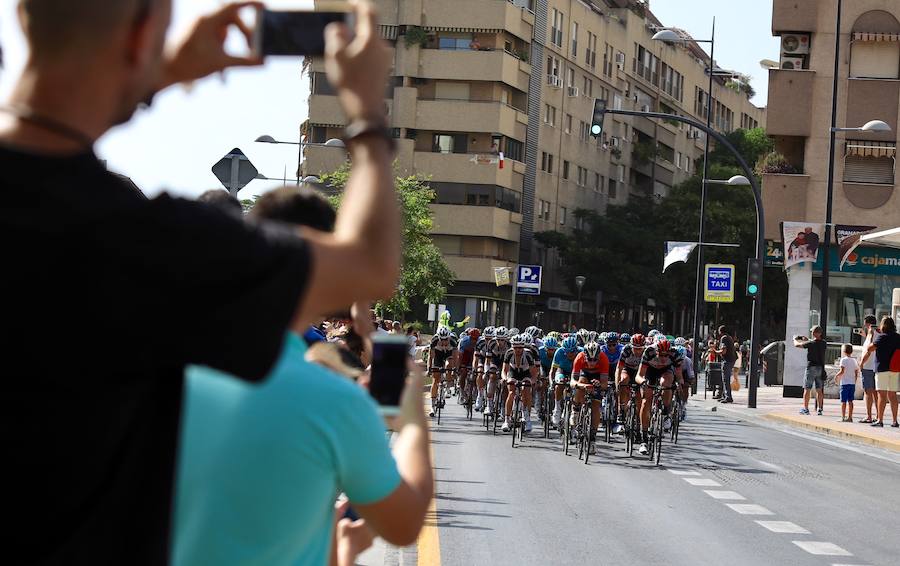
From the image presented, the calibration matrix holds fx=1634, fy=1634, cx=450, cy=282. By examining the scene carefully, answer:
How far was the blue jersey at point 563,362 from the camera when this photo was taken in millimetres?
24641

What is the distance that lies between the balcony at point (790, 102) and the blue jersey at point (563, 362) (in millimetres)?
29987

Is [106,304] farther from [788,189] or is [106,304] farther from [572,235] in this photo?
[572,235]

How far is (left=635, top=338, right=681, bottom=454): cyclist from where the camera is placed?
22047mm

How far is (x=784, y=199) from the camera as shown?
52875 mm

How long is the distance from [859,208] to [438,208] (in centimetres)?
3660

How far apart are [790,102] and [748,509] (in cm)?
3907

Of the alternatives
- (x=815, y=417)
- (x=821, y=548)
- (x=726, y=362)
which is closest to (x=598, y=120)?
(x=815, y=417)

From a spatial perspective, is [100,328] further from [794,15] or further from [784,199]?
[794,15]

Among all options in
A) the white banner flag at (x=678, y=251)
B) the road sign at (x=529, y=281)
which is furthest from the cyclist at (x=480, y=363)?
the road sign at (x=529, y=281)

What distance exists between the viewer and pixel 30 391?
2102mm

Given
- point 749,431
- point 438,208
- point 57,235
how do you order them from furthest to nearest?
point 438,208, point 749,431, point 57,235

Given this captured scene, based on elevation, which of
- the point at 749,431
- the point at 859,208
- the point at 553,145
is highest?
the point at 553,145

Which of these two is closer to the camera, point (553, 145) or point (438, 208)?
point (438, 208)

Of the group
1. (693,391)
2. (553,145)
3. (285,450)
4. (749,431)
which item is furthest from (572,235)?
(285,450)
